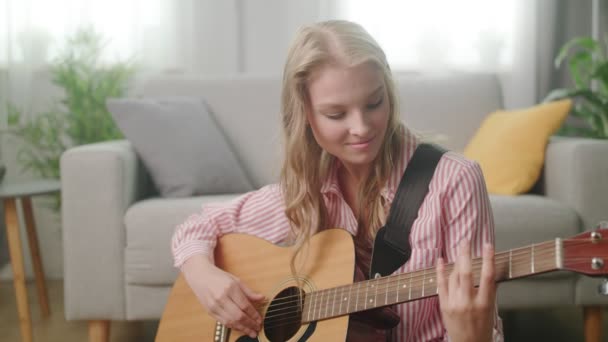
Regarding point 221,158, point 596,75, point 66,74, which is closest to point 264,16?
point 66,74

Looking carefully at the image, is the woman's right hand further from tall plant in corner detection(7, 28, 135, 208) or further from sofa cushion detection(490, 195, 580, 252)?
tall plant in corner detection(7, 28, 135, 208)

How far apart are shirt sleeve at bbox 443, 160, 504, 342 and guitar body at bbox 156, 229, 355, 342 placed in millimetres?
182

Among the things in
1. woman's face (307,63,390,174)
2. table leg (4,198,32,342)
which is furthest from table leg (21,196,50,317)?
woman's face (307,63,390,174)

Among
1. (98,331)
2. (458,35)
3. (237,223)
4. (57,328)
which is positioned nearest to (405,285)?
(237,223)

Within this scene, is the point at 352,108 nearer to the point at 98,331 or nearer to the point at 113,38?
the point at 98,331

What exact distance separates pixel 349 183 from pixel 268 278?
23 centimetres

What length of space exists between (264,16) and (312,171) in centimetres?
218

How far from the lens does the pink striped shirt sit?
1022mm

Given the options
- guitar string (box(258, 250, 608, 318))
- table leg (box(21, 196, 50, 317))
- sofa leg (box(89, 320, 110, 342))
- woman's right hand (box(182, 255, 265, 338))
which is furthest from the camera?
table leg (box(21, 196, 50, 317))

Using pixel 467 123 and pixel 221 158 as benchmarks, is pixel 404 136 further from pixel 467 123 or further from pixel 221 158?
pixel 467 123

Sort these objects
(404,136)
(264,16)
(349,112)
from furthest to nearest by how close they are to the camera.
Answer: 1. (264,16)
2. (404,136)
3. (349,112)

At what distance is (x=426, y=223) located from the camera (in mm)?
1047

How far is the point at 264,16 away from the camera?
10.6 feet

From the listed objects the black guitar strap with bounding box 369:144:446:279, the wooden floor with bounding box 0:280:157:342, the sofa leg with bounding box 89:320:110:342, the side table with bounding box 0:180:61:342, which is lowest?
the wooden floor with bounding box 0:280:157:342
